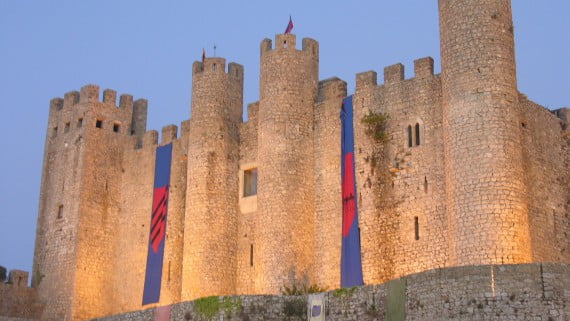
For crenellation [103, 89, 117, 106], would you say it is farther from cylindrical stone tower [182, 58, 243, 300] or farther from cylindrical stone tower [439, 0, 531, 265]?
cylindrical stone tower [439, 0, 531, 265]

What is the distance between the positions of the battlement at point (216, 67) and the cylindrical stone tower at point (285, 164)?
8.28 ft

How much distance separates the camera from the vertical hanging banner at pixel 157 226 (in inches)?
1300

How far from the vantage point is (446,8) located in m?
26.0

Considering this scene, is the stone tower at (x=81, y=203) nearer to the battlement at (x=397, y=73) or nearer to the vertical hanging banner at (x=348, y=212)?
the vertical hanging banner at (x=348, y=212)

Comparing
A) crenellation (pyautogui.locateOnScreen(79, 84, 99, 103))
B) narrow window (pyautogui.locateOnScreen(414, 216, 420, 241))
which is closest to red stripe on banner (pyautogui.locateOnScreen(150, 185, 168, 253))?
crenellation (pyautogui.locateOnScreen(79, 84, 99, 103))

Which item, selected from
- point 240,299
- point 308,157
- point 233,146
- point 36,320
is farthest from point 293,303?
point 36,320

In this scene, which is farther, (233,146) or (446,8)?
(233,146)

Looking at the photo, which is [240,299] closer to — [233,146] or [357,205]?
[357,205]

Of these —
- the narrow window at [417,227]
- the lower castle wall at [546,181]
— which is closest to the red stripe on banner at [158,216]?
the narrow window at [417,227]

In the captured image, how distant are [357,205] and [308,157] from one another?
259 centimetres

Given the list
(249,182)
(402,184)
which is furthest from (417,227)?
(249,182)

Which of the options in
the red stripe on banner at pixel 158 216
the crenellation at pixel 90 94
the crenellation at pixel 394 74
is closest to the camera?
the crenellation at pixel 394 74

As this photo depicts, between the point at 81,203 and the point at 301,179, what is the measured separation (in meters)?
10.1

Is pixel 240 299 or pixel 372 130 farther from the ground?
pixel 372 130
